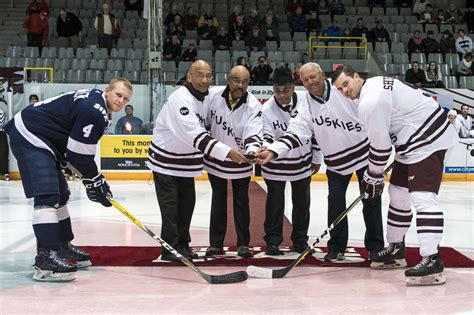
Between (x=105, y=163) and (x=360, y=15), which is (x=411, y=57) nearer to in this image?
(x=360, y=15)

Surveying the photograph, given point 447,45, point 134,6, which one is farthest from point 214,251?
point 134,6

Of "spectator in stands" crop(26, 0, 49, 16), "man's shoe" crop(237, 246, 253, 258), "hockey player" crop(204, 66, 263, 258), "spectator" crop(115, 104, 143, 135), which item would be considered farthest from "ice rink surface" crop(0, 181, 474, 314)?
"spectator in stands" crop(26, 0, 49, 16)

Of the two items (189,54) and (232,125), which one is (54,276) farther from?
(189,54)

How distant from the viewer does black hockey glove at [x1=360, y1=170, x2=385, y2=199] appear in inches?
175

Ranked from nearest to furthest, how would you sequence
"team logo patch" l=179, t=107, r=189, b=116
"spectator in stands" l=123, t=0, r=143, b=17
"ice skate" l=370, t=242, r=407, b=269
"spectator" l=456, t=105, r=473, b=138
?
1. "ice skate" l=370, t=242, r=407, b=269
2. "team logo patch" l=179, t=107, r=189, b=116
3. "spectator" l=456, t=105, r=473, b=138
4. "spectator in stands" l=123, t=0, r=143, b=17

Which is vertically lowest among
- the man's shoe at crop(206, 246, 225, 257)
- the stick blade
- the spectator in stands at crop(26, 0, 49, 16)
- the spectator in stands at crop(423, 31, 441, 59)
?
the man's shoe at crop(206, 246, 225, 257)

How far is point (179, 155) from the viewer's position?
498 centimetres

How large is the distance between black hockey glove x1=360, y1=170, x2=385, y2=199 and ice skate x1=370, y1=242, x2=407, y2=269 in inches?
17.9

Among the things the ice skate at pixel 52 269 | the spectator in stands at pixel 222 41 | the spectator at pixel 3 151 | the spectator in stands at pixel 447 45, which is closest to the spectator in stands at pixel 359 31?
the spectator in stands at pixel 447 45

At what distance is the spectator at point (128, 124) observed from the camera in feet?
39.9

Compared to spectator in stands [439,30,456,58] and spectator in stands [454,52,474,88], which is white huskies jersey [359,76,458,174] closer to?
spectator in stands [454,52,474,88]

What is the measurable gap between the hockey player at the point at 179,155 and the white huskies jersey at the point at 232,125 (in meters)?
0.08

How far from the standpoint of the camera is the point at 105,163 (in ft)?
39.9

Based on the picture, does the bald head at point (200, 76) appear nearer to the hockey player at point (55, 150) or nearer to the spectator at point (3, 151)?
the hockey player at point (55, 150)
